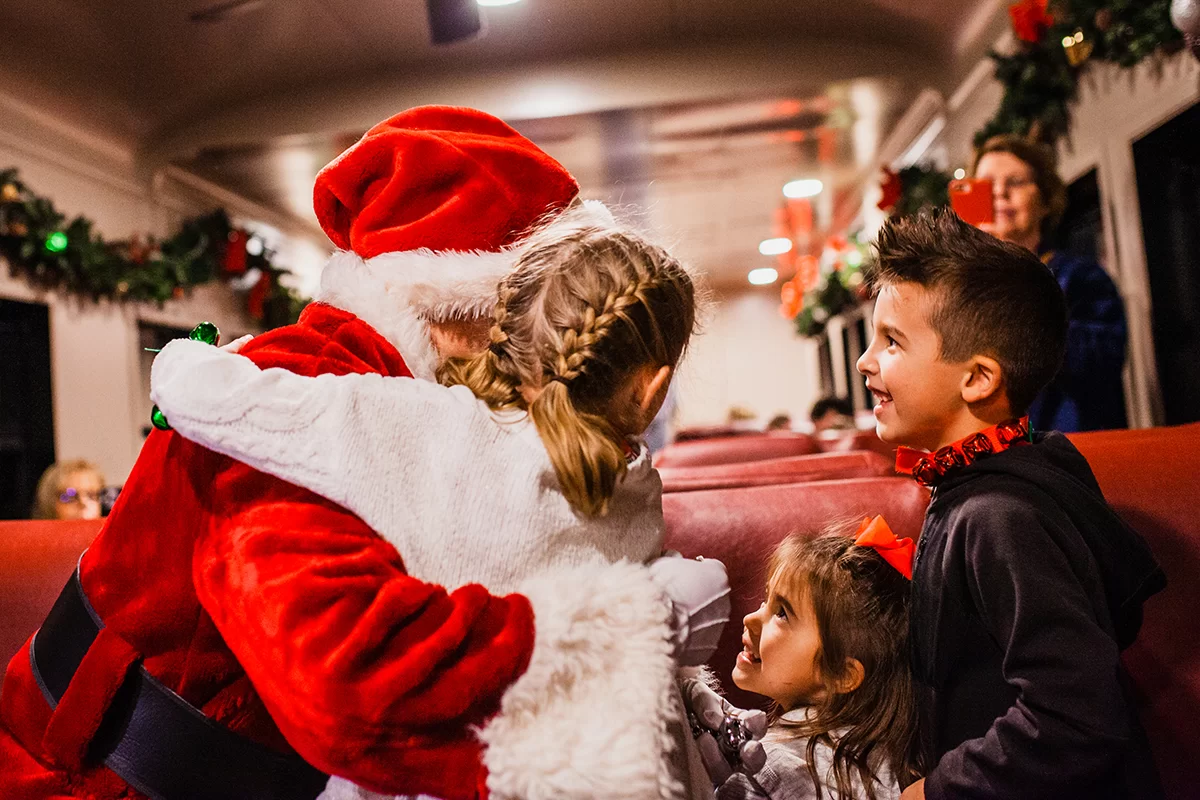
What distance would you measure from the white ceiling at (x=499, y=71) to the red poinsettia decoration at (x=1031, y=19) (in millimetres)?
1394

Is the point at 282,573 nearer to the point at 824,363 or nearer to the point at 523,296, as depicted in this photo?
the point at 523,296

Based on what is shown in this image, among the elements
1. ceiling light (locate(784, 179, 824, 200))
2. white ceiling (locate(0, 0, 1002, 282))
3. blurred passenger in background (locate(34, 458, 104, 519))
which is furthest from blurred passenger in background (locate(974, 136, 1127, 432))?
ceiling light (locate(784, 179, 824, 200))

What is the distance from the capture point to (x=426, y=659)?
80 cm

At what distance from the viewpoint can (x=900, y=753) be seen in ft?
4.18

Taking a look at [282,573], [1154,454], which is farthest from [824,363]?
[282,573]

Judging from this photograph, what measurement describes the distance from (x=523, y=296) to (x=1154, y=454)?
3.58ft

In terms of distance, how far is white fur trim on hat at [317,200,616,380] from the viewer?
3.42 feet

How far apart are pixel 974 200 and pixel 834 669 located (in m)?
1.57

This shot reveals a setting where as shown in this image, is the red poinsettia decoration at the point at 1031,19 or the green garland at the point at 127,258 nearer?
Answer: the red poinsettia decoration at the point at 1031,19

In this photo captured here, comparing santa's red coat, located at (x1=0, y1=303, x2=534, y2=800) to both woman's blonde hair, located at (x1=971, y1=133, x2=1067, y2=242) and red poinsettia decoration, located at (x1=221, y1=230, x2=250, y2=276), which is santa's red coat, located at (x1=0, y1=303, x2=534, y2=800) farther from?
red poinsettia decoration, located at (x1=221, y1=230, x2=250, y2=276)

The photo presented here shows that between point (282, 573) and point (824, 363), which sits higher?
point (824, 363)

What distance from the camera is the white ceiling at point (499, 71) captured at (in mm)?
5227

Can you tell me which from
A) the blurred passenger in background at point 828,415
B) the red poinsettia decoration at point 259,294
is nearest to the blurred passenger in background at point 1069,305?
the blurred passenger in background at point 828,415

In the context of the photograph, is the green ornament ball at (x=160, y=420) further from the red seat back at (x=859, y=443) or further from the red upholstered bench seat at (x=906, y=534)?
the red seat back at (x=859, y=443)
